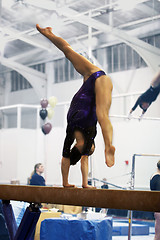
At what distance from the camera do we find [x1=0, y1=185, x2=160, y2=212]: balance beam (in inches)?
63.8

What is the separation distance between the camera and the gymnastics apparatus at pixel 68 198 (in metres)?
1.64

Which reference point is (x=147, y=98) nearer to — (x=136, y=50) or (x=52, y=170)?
(x=136, y=50)

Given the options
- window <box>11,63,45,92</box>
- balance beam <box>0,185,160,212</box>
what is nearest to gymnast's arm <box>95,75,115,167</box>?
balance beam <box>0,185,160,212</box>

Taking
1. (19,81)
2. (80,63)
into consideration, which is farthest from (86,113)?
(19,81)

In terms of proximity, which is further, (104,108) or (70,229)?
(70,229)

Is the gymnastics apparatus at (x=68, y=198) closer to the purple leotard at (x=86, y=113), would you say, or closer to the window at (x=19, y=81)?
the purple leotard at (x=86, y=113)

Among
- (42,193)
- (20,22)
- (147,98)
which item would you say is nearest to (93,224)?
(42,193)

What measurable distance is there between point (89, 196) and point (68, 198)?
0.16 meters

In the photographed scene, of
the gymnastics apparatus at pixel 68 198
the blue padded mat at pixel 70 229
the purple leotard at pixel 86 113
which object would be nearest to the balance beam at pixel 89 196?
the gymnastics apparatus at pixel 68 198

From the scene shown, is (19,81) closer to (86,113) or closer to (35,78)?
(35,78)

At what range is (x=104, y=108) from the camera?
2.08 m

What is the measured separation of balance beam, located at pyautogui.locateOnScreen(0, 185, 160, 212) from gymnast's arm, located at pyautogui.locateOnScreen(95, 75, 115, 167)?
0.74ft

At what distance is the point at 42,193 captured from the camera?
209 cm

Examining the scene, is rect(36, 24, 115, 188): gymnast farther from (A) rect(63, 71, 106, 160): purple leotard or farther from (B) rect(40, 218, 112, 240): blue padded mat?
(B) rect(40, 218, 112, 240): blue padded mat
